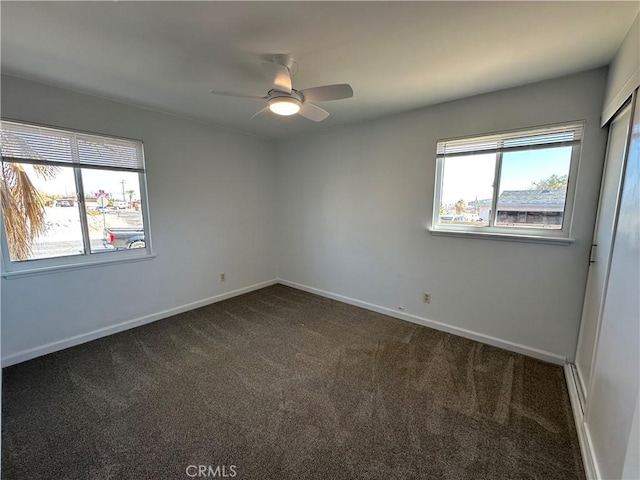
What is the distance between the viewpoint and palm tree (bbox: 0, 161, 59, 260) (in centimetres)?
241

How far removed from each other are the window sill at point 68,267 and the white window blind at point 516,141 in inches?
138

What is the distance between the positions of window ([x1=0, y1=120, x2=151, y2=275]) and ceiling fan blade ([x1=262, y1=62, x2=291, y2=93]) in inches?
80.4

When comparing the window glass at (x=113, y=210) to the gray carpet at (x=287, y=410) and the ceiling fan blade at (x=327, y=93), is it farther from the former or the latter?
the ceiling fan blade at (x=327, y=93)

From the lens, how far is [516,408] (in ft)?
6.64

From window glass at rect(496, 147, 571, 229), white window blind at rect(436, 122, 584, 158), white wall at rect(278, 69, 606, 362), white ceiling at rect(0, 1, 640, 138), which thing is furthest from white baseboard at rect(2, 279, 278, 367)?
window glass at rect(496, 147, 571, 229)

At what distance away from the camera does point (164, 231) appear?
339cm

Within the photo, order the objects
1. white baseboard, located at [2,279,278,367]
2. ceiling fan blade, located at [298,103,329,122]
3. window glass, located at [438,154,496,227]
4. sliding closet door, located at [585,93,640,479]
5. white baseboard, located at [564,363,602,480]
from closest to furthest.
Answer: sliding closet door, located at [585,93,640,479], white baseboard, located at [564,363,602,480], ceiling fan blade, located at [298,103,329,122], white baseboard, located at [2,279,278,367], window glass, located at [438,154,496,227]

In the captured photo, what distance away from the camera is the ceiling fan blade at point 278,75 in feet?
6.04

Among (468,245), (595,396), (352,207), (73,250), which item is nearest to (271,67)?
(352,207)

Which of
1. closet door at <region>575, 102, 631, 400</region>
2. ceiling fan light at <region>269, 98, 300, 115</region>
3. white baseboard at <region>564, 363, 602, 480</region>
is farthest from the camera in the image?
ceiling fan light at <region>269, 98, 300, 115</region>

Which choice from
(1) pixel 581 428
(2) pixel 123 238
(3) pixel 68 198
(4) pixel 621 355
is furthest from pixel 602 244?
(3) pixel 68 198

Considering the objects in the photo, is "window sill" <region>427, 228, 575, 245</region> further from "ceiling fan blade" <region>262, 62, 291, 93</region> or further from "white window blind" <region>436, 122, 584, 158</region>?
"ceiling fan blade" <region>262, 62, 291, 93</region>

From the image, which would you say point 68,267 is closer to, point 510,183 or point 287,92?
point 287,92

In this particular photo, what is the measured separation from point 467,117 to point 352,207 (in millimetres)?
1599
